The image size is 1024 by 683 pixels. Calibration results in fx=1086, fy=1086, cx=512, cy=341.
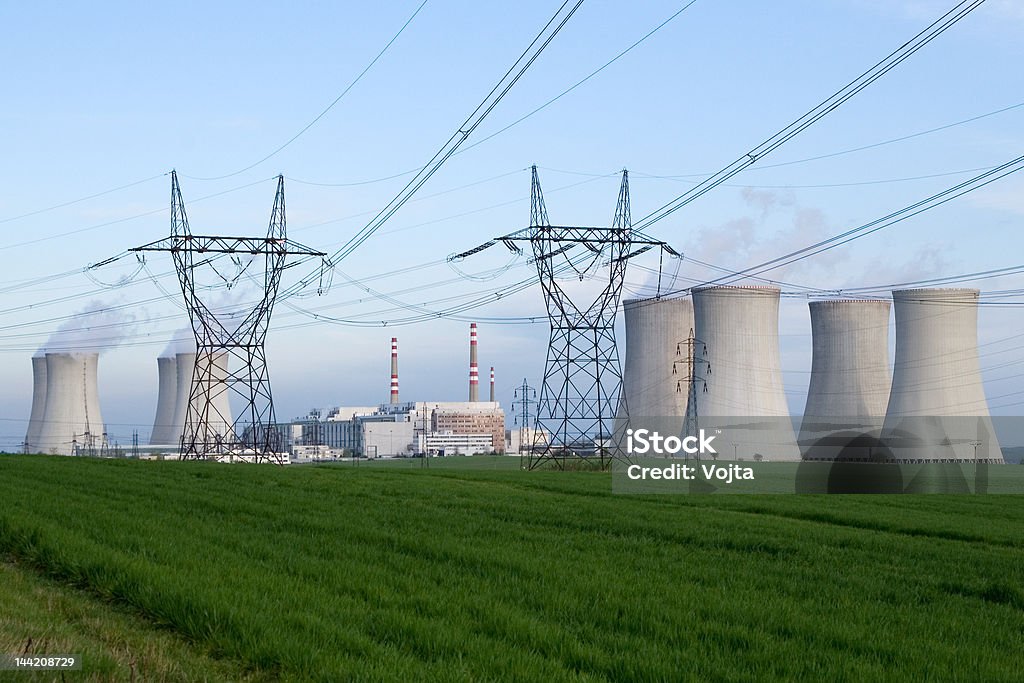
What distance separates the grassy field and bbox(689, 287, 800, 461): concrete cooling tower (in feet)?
98.4

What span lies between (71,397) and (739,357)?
34178 mm

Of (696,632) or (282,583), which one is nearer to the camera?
(696,632)

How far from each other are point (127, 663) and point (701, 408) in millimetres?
46318

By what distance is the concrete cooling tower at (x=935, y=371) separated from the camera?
1784 inches

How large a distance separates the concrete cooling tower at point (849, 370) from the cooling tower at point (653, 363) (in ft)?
21.8

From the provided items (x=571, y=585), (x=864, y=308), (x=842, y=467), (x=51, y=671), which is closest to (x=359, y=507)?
(x=571, y=585)

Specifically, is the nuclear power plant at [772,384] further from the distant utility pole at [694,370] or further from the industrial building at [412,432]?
the industrial building at [412,432]

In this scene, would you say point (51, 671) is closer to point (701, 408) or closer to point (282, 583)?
point (282, 583)

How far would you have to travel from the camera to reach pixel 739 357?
154 feet

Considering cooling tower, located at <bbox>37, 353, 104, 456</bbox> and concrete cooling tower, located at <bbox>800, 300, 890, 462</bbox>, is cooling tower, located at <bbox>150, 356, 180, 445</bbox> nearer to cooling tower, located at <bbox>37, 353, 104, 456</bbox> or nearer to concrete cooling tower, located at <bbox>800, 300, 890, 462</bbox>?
cooling tower, located at <bbox>37, 353, 104, 456</bbox>

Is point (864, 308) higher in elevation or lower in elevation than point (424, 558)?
higher

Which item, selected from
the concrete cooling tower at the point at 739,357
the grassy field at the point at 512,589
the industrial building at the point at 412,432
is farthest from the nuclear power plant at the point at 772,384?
the industrial building at the point at 412,432

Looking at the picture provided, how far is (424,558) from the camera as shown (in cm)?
1030

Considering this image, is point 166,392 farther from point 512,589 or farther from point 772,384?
point 512,589
